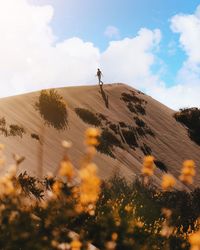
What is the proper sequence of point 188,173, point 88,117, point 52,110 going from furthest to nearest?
point 88,117 → point 52,110 → point 188,173

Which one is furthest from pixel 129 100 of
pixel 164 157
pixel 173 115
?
pixel 164 157

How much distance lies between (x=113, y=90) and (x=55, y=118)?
51.7 feet

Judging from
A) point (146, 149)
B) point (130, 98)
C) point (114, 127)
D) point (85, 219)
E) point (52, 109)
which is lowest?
point (85, 219)

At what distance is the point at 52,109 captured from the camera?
26.3m

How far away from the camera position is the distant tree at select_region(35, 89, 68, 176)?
2505 centimetres

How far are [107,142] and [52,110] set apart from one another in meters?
3.52

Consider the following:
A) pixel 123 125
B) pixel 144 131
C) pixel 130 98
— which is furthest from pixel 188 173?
pixel 130 98

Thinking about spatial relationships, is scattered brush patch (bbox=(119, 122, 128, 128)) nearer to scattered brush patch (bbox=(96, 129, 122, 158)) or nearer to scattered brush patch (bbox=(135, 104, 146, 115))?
scattered brush patch (bbox=(96, 129, 122, 158))

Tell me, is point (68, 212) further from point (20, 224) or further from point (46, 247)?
point (46, 247)

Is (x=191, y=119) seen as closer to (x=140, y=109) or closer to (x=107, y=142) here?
(x=140, y=109)

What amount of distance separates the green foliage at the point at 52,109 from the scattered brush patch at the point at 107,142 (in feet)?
6.74

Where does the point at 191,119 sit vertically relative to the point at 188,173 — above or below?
above

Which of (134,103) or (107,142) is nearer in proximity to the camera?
(107,142)

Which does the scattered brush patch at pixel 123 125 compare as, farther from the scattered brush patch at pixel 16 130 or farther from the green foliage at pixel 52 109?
the scattered brush patch at pixel 16 130
